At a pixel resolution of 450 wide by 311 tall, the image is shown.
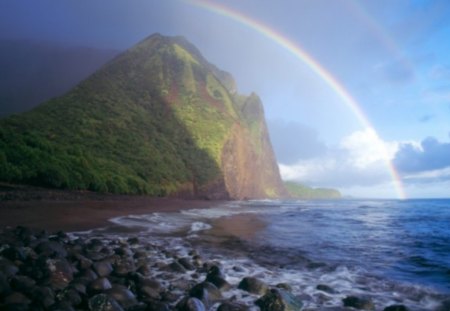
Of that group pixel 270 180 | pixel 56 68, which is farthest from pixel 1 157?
pixel 270 180

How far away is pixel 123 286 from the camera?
5.71 m

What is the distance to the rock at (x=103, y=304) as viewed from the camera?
4.68 metres

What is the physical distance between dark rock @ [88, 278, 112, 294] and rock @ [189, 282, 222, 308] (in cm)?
153

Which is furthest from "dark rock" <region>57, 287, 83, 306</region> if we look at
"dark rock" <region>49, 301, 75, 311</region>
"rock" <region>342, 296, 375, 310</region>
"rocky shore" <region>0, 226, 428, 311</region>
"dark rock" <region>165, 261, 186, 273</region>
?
"rock" <region>342, 296, 375, 310</region>

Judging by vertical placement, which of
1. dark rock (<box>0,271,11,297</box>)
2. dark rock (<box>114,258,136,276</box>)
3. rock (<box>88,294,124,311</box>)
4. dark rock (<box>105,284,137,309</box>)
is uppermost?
dark rock (<box>0,271,11,297</box>)

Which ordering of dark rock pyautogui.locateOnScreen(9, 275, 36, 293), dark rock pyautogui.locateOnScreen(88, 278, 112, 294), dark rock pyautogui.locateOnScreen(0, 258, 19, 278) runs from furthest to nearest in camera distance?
dark rock pyautogui.locateOnScreen(0, 258, 19, 278), dark rock pyautogui.locateOnScreen(88, 278, 112, 294), dark rock pyautogui.locateOnScreen(9, 275, 36, 293)

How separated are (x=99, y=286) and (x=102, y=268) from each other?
1541mm

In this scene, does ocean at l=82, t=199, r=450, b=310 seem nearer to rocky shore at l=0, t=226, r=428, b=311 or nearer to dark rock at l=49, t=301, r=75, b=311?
rocky shore at l=0, t=226, r=428, b=311

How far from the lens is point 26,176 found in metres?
22.7

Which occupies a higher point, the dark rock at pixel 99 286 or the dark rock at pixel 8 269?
the dark rock at pixel 8 269

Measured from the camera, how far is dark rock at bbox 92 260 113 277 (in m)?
6.88

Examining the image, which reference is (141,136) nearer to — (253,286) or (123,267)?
(123,267)

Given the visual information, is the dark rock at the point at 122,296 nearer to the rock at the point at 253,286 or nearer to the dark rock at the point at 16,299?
the dark rock at the point at 16,299

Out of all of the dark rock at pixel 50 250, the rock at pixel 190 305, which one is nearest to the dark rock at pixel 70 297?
the rock at pixel 190 305
